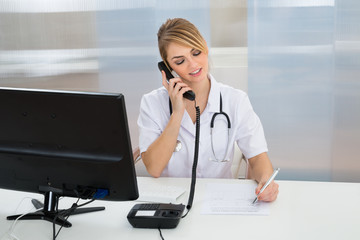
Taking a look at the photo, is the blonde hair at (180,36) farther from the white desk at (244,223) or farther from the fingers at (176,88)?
the white desk at (244,223)

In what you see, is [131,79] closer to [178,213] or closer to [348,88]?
[348,88]

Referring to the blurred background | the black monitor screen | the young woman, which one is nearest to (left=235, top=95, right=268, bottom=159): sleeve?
the young woman

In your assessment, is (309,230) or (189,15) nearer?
(309,230)

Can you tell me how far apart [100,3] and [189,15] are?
77cm

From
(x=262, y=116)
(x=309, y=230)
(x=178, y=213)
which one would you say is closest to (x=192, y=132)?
(x=178, y=213)

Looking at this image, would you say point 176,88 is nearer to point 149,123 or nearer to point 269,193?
point 149,123

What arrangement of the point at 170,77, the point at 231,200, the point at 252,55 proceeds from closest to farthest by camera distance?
the point at 231,200, the point at 170,77, the point at 252,55

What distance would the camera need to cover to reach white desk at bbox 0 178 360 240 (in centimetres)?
147

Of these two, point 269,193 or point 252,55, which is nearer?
point 269,193

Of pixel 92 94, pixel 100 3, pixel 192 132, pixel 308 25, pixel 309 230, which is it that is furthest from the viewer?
pixel 100 3

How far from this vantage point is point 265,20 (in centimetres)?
368

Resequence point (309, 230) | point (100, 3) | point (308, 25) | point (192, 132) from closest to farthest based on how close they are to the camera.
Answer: point (309, 230) < point (192, 132) < point (308, 25) < point (100, 3)

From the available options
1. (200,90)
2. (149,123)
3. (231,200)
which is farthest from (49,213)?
(200,90)

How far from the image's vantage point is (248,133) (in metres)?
2.25
